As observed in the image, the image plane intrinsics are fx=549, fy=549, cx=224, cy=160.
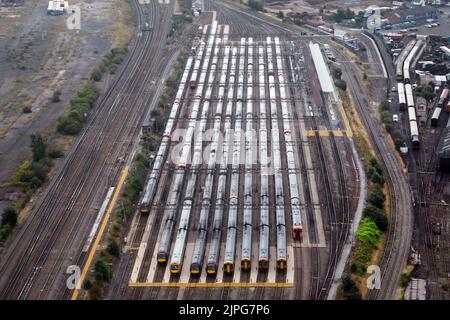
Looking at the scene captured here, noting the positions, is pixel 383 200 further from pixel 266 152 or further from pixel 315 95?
pixel 315 95

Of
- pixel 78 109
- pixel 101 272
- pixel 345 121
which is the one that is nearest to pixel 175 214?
pixel 101 272

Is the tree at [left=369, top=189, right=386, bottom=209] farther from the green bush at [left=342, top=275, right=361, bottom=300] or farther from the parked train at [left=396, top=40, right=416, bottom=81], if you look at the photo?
the parked train at [left=396, top=40, right=416, bottom=81]

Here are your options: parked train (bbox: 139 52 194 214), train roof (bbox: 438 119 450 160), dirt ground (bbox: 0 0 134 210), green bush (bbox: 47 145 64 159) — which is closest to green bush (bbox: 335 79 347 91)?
train roof (bbox: 438 119 450 160)

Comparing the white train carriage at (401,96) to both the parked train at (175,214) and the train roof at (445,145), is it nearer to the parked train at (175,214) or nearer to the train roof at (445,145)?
the train roof at (445,145)

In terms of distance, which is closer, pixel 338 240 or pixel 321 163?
pixel 338 240

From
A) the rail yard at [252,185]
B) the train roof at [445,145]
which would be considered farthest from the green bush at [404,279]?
the train roof at [445,145]
